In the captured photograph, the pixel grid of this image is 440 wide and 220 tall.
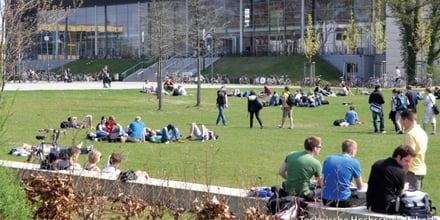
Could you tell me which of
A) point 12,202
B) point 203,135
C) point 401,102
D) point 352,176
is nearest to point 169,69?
point 401,102

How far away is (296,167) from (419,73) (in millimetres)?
56737

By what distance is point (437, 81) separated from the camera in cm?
5975

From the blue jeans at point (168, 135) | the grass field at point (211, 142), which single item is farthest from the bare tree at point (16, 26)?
the blue jeans at point (168, 135)

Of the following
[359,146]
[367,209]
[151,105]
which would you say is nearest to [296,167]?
[367,209]

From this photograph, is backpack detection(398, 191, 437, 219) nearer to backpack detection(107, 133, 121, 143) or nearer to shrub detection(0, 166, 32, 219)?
shrub detection(0, 166, 32, 219)

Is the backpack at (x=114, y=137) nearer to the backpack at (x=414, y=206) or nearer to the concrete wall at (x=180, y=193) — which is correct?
the concrete wall at (x=180, y=193)

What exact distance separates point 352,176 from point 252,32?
75.7m

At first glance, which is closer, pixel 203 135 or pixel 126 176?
pixel 126 176

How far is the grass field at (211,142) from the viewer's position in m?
14.5

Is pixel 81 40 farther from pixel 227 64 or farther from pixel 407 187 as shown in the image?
pixel 407 187

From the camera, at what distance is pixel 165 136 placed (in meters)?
21.6

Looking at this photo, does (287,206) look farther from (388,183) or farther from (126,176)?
(126,176)

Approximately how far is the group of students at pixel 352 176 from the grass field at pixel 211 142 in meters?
1.27

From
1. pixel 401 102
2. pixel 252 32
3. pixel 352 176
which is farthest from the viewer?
pixel 252 32
